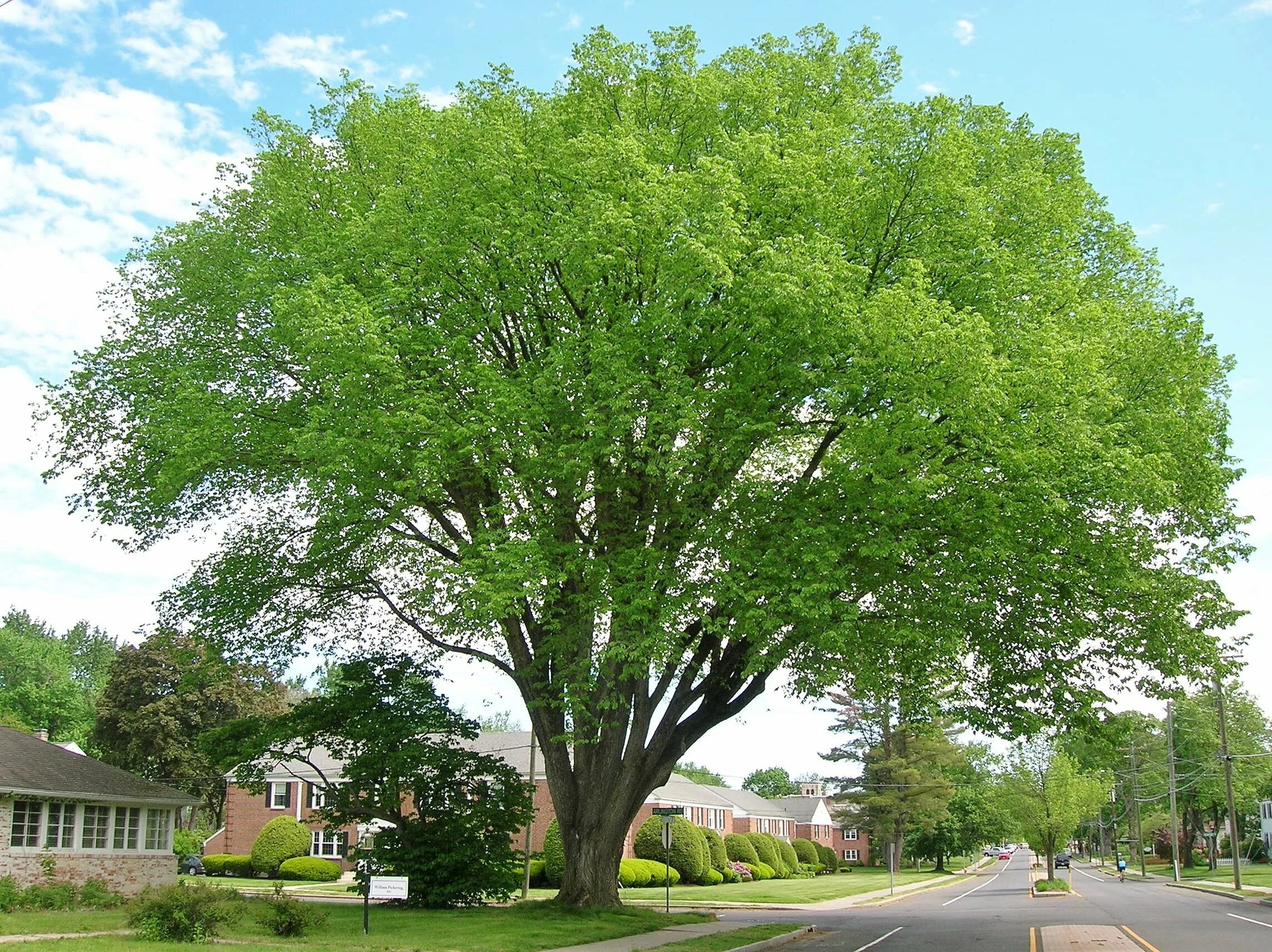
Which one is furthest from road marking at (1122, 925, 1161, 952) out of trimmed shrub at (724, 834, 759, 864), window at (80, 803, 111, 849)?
trimmed shrub at (724, 834, 759, 864)

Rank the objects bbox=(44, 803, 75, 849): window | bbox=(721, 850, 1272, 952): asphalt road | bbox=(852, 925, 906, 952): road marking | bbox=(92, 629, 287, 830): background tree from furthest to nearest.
A: bbox=(92, 629, 287, 830): background tree
bbox=(44, 803, 75, 849): window
bbox=(721, 850, 1272, 952): asphalt road
bbox=(852, 925, 906, 952): road marking

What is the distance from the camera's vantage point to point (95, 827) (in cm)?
2702

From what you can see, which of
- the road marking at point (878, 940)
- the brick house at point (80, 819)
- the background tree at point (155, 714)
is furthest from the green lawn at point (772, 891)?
the background tree at point (155, 714)

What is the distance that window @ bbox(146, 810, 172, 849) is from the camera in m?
28.9

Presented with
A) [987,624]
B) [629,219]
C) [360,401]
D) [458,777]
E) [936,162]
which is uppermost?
[936,162]

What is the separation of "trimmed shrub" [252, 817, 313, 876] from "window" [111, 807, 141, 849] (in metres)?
21.7

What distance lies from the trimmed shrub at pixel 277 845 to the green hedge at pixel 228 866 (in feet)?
2.72

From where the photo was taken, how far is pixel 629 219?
16.2 meters

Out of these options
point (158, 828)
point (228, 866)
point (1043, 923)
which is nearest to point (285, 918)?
point (158, 828)

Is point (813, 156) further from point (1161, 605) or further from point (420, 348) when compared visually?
point (1161, 605)

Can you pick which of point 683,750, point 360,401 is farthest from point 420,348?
point 683,750

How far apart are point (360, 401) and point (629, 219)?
569 cm

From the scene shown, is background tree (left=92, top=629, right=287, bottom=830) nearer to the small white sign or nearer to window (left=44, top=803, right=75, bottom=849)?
window (left=44, top=803, right=75, bottom=849)

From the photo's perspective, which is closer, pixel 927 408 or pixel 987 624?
pixel 927 408
